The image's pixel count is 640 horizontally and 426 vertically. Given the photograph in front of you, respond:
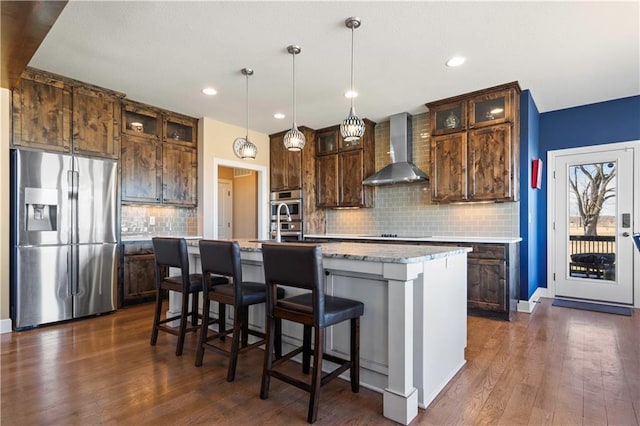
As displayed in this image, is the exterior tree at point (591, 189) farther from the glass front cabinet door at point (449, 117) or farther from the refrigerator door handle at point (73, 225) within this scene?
the refrigerator door handle at point (73, 225)

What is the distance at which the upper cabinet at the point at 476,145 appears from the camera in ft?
13.3

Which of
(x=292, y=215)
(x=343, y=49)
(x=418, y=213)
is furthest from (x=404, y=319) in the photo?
(x=292, y=215)

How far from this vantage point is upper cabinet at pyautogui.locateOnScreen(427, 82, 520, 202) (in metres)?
4.04

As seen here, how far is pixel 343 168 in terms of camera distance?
5750 mm

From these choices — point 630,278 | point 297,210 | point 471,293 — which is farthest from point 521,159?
point 297,210

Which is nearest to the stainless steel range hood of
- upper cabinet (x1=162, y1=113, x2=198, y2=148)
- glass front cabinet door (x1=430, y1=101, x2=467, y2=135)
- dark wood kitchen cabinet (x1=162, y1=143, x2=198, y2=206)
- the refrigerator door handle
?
glass front cabinet door (x1=430, y1=101, x2=467, y2=135)

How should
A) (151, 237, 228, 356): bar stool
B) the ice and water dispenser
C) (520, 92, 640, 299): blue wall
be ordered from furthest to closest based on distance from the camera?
(520, 92, 640, 299): blue wall < the ice and water dispenser < (151, 237, 228, 356): bar stool

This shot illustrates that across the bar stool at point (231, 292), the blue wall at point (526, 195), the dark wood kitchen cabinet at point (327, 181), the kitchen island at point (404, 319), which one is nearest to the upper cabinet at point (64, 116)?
the bar stool at point (231, 292)

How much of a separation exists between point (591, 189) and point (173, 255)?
5335 mm

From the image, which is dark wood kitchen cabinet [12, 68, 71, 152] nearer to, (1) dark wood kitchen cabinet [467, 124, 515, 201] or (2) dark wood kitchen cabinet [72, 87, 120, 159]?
(2) dark wood kitchen cabinet [72, 87, 120, 159]

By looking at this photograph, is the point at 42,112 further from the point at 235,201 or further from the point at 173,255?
the point at 235,201

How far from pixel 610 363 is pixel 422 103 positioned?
345 centimetres

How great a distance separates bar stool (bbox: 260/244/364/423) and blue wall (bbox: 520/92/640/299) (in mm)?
3068

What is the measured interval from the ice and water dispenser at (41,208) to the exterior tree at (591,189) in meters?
6.51
